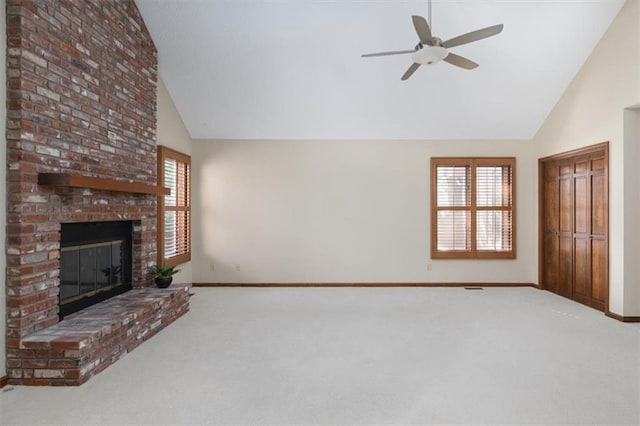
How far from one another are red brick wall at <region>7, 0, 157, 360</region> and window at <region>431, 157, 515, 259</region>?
4.77 meters

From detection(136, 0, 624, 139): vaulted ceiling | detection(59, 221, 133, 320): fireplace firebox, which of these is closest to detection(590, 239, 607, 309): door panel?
detection(136, 0, 624, 139): vaulted ceiling

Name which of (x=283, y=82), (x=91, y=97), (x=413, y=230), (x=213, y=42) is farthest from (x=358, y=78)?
(x=91, y=97)

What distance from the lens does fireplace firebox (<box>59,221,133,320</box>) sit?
327 centimetres

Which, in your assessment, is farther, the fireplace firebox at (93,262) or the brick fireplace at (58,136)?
the fireplace firebox at (93,262)

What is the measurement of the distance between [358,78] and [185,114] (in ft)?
9.55

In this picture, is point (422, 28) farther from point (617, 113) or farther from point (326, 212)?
point (326, 212)

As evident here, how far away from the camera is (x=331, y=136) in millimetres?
6191

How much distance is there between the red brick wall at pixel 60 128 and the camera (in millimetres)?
2637

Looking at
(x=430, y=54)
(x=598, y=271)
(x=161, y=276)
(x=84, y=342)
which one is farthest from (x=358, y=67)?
(x=84, y=342)

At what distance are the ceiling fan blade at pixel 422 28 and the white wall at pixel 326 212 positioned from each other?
3.16 metres

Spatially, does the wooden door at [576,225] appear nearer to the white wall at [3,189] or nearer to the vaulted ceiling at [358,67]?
the vaulted ceiling at [358,67]

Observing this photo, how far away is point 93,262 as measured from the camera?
3.68m

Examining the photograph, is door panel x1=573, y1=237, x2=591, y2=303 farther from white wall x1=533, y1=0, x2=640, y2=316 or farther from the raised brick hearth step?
the raised brick hearth step

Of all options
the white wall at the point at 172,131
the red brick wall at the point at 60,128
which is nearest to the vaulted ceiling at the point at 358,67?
the white wall at the point at 172,131
